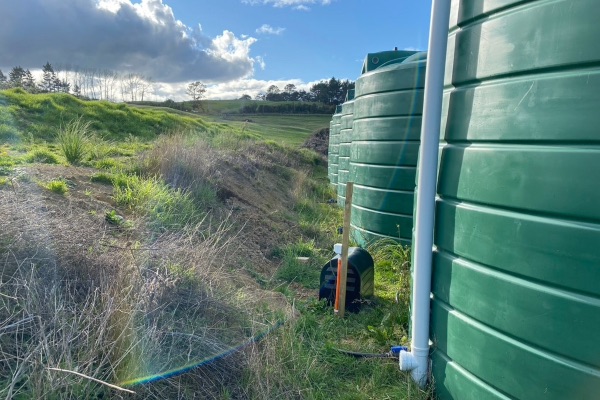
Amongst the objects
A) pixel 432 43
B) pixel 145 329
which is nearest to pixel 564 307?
pixel 432 43

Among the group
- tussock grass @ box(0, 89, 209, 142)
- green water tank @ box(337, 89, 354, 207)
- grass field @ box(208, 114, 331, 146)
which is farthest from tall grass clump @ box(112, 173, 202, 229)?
grass field @ box(208, 114, 331, 146)

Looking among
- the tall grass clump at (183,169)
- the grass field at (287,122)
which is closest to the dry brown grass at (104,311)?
the tall grass clump at (183,169)

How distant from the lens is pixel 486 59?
1.84m

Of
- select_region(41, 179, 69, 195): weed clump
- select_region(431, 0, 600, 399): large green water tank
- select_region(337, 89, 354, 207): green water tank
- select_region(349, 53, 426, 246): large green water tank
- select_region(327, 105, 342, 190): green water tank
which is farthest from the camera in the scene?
select_region(327, 105, 342, 190): green water tank

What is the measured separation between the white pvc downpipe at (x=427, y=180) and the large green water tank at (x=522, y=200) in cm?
6

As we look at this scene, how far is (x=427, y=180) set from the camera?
7.17ft

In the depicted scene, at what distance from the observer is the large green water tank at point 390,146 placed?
4.44 meters

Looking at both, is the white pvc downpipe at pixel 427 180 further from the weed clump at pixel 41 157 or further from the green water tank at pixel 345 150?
the green water tank at pixel 345 150

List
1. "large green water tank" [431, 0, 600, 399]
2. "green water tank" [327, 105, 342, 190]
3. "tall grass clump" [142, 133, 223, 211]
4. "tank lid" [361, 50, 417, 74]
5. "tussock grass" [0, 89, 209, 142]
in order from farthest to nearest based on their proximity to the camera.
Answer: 1. "green water tank" [327, 105, 342, 190]
2. "tussock grass" [0, 89, 209, 142]
3. "tank lid" [361, 50, 417, 74]
4. "tall grass clump" [142, 133, 223, 211]
5. "large green water tank" [431, 0, 600, 399]

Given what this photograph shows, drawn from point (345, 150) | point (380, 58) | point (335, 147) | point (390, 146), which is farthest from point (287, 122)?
point (390, 146)

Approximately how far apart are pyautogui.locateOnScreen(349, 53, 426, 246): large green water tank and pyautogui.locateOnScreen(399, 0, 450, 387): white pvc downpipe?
2.26 metres

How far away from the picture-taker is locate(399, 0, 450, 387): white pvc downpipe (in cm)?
212

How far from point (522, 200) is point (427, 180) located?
594 millimetres

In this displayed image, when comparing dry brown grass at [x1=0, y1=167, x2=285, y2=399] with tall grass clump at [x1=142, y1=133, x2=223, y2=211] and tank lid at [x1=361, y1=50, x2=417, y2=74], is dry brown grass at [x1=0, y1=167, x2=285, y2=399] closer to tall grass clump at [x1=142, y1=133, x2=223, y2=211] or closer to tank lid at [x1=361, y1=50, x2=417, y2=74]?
tall grass clump at [x1=142, y1=133, x2=223, y2=211]
